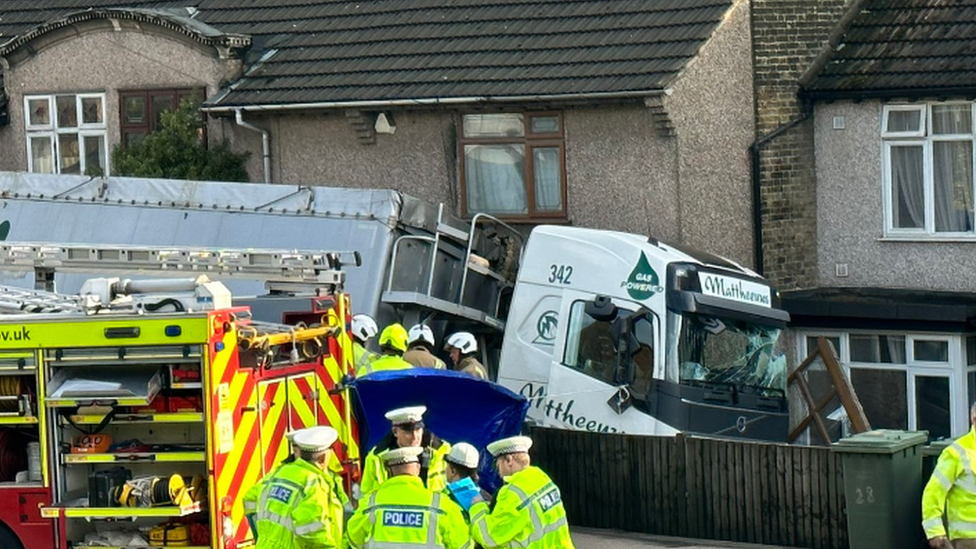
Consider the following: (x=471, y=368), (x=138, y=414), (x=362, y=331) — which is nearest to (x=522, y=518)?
(x=138, y=414)

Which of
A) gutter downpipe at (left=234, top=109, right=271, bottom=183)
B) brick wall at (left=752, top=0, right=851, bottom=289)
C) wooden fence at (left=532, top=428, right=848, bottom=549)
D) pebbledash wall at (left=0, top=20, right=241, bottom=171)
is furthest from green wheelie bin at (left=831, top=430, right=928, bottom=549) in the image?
pebbledash wall at (left=0, top=20, right=241, bottom=171)

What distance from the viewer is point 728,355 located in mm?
15742

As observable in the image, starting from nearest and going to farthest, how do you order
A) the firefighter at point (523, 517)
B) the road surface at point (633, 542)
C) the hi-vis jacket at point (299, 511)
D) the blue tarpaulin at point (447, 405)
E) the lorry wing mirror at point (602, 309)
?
the firefighter at point (523, 517) → the hi-vis jacket at point (299, 511) → the blue tarpaulin at point (447, 405) → the road surface at point (633, 542) → the lorry wing mirror at point (602, 309)

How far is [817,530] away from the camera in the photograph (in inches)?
536

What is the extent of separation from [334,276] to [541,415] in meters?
3.39

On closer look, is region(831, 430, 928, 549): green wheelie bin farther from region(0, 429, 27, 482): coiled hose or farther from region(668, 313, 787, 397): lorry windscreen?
region(0, 429, 27, 482): coiled hose

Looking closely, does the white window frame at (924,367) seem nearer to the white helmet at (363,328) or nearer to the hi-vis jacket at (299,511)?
the white helmet at (363,328)

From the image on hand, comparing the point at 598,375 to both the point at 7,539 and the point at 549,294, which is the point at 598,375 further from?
the point at 7,539

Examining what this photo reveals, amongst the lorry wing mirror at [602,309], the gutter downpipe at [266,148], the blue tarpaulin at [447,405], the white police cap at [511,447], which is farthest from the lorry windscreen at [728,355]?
the gutter downpipe at [266,148]

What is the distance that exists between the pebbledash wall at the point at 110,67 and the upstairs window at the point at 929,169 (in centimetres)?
735

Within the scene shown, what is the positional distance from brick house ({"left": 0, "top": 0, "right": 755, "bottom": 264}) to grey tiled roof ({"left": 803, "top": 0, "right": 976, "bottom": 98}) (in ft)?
3.69

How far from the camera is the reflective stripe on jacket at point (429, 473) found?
1010 cm

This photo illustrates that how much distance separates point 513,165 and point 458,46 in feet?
4.78

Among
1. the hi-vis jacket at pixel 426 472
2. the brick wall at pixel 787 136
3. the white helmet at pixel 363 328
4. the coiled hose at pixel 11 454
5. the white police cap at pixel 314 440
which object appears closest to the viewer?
the white police cap at pixel 314 440
